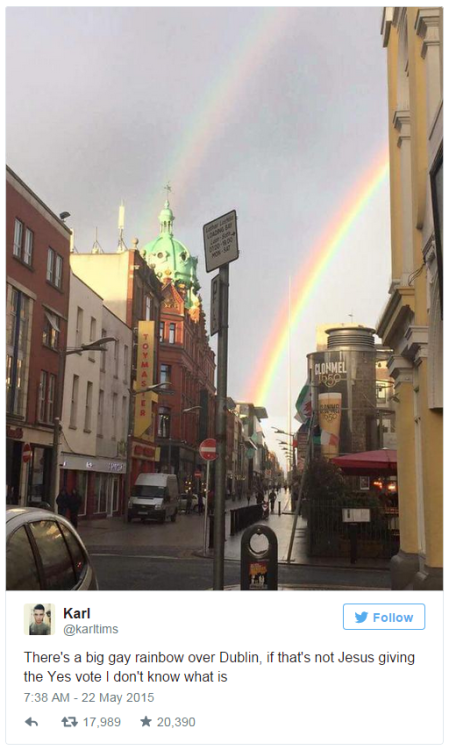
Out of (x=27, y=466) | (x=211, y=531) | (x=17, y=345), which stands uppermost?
(x=17, y=345)

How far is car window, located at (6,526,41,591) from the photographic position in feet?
14.2

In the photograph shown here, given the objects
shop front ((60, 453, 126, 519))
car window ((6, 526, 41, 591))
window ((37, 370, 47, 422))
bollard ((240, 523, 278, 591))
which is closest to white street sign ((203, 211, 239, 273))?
car window ((6, 526, 41, 591))

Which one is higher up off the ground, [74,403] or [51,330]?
[51,330]

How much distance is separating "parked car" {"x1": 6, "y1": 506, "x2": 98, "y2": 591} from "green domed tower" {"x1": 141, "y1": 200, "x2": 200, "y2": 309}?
8411 cm

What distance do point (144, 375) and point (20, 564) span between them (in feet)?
150

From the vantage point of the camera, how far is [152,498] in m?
37.1

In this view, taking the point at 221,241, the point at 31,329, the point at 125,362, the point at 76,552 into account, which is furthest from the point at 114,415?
the point at 76,552

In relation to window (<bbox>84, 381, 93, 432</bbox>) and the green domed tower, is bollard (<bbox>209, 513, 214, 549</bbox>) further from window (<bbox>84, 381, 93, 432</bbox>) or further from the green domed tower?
the green domed tower
